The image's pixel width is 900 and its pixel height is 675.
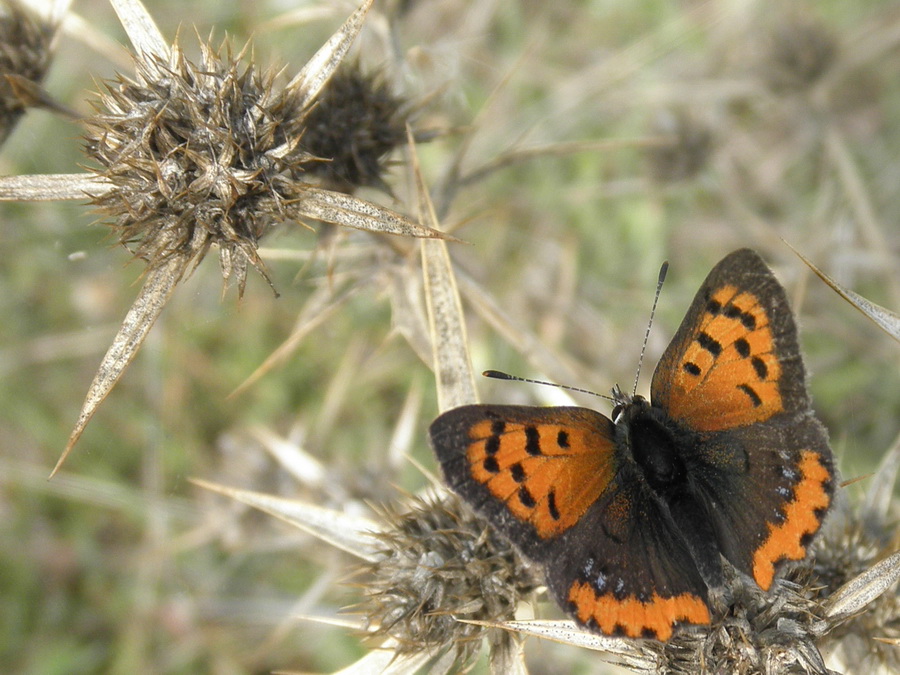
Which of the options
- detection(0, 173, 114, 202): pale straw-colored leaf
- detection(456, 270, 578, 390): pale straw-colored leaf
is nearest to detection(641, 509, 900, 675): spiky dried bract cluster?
detection(456, 270, 578, 390): pale straw-colored leaf

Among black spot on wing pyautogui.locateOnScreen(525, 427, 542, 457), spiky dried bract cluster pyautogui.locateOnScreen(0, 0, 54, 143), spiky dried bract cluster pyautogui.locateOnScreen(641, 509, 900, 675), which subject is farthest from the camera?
spiky dried bract cluster pyautogui.locateOnScreen(0, 0, 54, 143)

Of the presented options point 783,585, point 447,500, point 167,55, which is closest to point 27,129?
point 167,55

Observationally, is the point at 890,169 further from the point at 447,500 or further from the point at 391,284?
the point at 447,500

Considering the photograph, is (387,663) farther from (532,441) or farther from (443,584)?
(532,441)

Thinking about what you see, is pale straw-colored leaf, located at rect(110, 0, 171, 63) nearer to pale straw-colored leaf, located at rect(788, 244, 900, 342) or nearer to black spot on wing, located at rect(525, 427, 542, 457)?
black spot on wing, located at rect(525, 427, 542, 457)

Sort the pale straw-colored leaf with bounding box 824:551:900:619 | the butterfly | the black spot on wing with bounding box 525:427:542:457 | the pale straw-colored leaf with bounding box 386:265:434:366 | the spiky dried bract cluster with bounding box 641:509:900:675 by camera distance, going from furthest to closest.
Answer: the pale straw-colored leaf with bounding box 386:265:434:366 → the black spot on wing with bounding box 525:427:542:457 → the butterfly → the spiky dried bract cluster with bounding box 641:509:900:675 → the pale straw-colored leaf with bounding box 824:551:900:619

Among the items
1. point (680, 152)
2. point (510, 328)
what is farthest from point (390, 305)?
point (680, 152)

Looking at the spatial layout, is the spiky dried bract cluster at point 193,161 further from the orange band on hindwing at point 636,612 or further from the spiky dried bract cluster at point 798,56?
the spiky dried bract cluster at point 798,56
